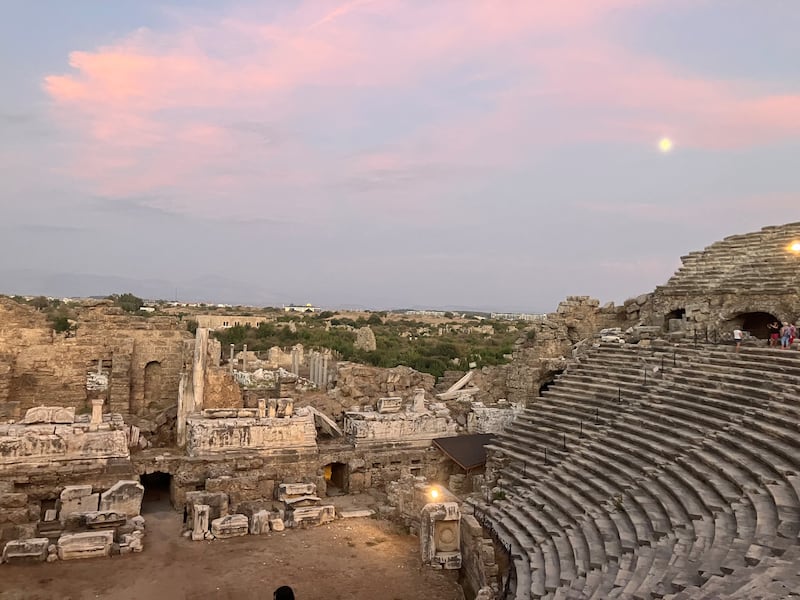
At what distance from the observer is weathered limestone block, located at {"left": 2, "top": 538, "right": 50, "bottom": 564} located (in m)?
11.6

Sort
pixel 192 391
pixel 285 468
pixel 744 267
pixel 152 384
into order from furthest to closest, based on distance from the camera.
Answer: pixel 152 384, pixel 744 267, pixel 192 391, pixel 285 468

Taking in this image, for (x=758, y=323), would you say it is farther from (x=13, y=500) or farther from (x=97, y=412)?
(x=13, y=500)

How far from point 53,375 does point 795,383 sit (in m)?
22.1

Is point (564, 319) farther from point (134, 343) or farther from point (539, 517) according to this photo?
point (134, 343)

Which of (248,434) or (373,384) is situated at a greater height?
(373,384)

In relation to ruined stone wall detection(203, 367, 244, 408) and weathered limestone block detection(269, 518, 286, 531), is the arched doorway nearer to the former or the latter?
ruined stone wall detection(203, 367, 244, 408)

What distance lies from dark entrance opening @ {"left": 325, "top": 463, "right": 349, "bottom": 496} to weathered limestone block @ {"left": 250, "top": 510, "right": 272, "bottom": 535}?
375 cm

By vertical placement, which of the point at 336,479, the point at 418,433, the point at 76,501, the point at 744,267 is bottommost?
the point at 336,479

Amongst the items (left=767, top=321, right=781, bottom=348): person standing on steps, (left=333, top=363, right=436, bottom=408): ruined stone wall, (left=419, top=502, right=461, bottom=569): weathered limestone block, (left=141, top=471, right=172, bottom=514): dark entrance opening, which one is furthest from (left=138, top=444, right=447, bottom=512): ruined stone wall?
(left=767, top=321, right=781, bottom=348): person standing on steps

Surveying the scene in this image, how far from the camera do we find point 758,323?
1967 centimetres

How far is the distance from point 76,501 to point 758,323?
1964 centimetres

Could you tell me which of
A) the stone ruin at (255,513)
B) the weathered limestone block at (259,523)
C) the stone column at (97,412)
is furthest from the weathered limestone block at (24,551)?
the stone column at (97,412)

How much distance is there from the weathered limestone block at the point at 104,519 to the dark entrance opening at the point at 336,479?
5717 millimetres

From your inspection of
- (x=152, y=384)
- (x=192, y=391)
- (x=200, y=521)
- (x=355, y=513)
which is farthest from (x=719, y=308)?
(x=152, y=384)
